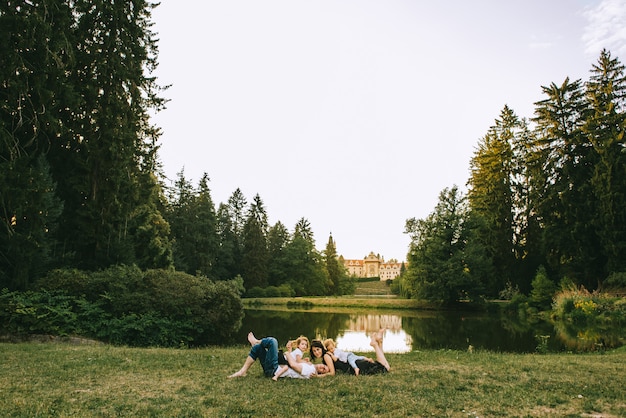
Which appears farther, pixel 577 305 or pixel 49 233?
pixel 577 305

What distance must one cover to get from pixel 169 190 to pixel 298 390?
4784cm

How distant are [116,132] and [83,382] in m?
12.7

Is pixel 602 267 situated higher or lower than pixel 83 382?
higher

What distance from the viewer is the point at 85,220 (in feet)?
53.7

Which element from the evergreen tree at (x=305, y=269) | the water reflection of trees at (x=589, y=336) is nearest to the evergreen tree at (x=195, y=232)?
the evergreen tree at (x=305, y=269)

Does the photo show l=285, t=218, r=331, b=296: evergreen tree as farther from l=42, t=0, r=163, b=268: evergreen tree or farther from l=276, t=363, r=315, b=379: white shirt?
l=276, t=363, r=315, b=379: white shirt

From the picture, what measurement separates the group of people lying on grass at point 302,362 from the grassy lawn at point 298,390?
0.19 meters

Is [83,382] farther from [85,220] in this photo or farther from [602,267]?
[602,267]

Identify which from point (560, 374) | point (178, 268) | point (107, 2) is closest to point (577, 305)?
point (560, 374)

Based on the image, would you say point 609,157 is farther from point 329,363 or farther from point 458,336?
point 329,363

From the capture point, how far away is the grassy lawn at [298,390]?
472cm

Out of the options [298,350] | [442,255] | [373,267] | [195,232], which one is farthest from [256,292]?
[373,267]

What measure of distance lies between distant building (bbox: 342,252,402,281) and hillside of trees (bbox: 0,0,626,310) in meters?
87.6

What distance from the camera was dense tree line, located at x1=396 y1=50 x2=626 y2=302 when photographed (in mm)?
26938
